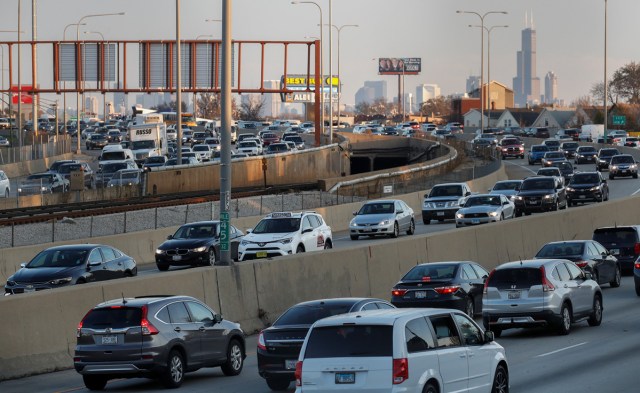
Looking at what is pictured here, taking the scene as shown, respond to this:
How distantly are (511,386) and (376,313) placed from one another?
15.2 feet

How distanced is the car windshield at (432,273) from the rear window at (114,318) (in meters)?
8.80

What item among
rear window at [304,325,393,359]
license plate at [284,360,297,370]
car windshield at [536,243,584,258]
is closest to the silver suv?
car windshield at [536,243,584,258]

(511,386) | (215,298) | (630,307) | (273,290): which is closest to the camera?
(511,386)

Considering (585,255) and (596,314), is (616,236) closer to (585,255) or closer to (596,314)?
(585,255)

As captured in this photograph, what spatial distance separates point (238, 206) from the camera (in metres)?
52.8

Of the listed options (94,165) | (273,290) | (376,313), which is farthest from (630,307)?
(94,165)

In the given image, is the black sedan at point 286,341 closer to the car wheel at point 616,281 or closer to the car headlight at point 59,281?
the car headlight at point 59,281

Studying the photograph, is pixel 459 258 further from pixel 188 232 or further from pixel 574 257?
pixel 188 232

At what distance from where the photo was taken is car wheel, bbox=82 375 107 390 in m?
18.3

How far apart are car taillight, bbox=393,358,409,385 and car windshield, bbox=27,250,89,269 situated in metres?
16.7

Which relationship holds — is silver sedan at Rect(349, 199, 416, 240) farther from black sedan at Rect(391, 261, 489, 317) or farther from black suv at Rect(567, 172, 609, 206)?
black sedan at Rect(391, 261, 489, 317)

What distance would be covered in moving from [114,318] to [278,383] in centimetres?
255

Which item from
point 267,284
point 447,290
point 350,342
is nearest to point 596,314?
point 447,290

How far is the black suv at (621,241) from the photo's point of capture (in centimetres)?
3638
